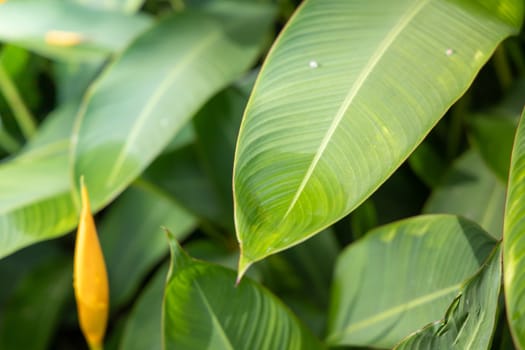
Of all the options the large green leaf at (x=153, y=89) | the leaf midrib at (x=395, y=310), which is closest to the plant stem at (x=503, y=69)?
the large green leaf at (x=153, y=89)

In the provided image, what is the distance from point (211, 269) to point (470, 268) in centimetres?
21

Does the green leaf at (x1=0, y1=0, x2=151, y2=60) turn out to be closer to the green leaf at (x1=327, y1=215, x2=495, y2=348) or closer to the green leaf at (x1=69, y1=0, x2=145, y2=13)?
the green leaf at (x1=69, y1=0, x2=145, y2=13)

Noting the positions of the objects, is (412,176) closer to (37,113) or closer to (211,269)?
(211,269)

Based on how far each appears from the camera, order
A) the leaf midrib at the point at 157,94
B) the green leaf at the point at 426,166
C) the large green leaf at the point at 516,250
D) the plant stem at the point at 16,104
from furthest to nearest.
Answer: the plant stem at the point at 16,104
the green leaf at the point at 426,166
the leaf midrib at the point at 157,94
the large green leaf at the point at 516,250

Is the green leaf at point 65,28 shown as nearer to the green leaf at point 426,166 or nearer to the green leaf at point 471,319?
the green leaf at point 426,166

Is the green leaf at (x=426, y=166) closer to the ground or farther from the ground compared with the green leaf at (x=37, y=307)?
farther from the ground

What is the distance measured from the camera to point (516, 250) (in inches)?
17.0

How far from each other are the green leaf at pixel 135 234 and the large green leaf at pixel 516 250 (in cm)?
53

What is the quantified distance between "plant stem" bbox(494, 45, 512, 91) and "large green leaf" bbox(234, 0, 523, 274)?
320 millimetres

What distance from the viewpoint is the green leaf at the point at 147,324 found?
79 cm

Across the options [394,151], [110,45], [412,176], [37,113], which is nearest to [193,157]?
[110,45]

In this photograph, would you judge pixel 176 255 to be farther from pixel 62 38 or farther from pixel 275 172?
pixel 62 38

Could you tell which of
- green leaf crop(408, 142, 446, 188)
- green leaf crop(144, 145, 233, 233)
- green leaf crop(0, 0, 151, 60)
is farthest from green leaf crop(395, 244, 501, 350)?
green leaf crop(0, 0, 151, 60)

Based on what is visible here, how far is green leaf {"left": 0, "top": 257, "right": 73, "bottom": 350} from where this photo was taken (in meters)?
0.99
